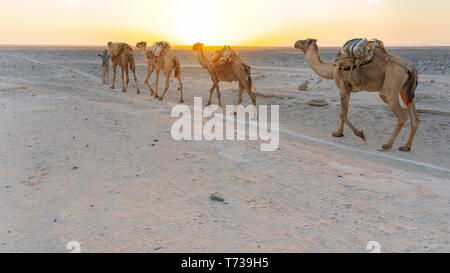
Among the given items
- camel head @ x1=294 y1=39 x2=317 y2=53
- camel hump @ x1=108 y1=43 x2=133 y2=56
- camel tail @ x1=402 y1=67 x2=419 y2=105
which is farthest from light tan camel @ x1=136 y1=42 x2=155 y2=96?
camel tail @ x1=402 y1=67 x2=419 y2=105

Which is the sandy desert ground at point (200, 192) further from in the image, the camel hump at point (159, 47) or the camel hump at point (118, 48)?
the camel hump at point (118, 48)

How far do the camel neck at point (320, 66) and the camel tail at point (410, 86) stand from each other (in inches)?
65.2

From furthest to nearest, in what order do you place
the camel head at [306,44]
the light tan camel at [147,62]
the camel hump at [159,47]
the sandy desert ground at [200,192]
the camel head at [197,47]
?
the light tan camel at [147,62]
the camel hump at [159,47]
the camel head at [197,47]
the camel head at [306,44]
the sandy desert ground at [200,192]

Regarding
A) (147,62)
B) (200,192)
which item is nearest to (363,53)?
(200,192)

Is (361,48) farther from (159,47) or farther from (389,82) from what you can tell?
(159,47)

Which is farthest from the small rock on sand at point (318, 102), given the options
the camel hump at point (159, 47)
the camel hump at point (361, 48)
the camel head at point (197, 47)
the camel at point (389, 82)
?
the camel hump at point (159, 47)

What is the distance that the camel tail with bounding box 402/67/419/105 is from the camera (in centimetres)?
772

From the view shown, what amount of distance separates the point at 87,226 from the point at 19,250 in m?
0.65

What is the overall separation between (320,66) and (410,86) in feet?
6.86

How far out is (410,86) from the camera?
25.6 ft

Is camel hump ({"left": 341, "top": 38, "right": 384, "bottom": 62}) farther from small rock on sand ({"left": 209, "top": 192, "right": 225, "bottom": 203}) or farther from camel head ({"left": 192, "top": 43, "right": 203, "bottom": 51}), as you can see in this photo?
camel head ({"left": 192, "top": 43, "right": 203, "bottom": 51})

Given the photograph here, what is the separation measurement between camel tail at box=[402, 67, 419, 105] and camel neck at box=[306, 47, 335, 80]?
1656 mm

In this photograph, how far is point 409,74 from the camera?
771cm

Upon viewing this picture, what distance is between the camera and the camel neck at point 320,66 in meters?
8.78
